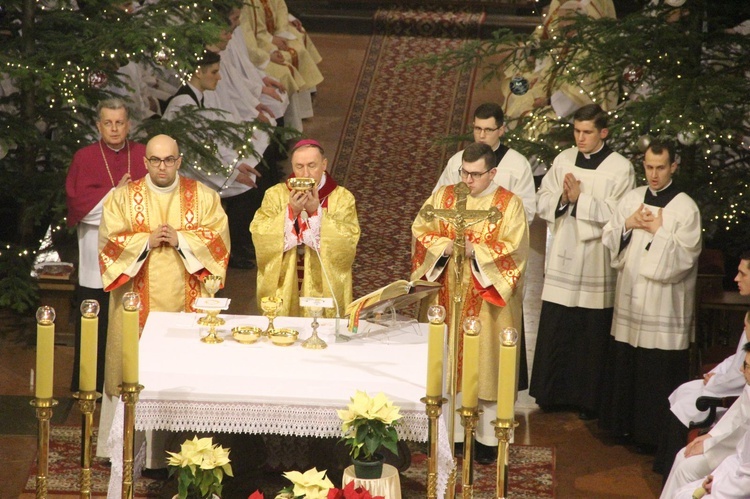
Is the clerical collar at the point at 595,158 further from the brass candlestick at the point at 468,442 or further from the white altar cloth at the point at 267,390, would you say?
the brass candlestick at the point at 468,442

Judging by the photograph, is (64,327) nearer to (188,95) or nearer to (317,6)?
(188,95)

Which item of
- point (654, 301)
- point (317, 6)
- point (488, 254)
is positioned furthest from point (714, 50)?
point (317, 6)

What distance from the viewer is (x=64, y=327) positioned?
31.0 feet

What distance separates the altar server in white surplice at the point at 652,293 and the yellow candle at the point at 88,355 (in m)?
3.90

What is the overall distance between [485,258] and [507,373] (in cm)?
267

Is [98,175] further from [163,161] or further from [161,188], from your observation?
[163,161]

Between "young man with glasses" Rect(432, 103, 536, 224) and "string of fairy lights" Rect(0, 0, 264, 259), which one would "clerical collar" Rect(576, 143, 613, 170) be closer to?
"young man with glasses" Rect(432, 103, 536, 224)

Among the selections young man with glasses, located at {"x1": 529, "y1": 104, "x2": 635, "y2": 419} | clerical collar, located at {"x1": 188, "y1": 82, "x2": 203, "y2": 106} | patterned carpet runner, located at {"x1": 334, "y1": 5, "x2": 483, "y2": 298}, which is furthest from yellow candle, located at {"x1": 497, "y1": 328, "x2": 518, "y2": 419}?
clerical collar, located at {"x1": 188, "y1": 82, "x2": 203, "y2": 106}

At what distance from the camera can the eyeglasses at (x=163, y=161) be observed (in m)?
7.00

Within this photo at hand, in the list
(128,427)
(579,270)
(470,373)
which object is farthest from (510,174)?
(128,427)

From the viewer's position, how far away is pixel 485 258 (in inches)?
284

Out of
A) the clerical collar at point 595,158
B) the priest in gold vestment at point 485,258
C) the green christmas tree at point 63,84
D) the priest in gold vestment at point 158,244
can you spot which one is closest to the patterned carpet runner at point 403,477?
the priest in gold vestment at point 485,258

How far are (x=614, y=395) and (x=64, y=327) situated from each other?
3.90 metres

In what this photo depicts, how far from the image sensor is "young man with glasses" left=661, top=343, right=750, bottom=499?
5.86 metres
